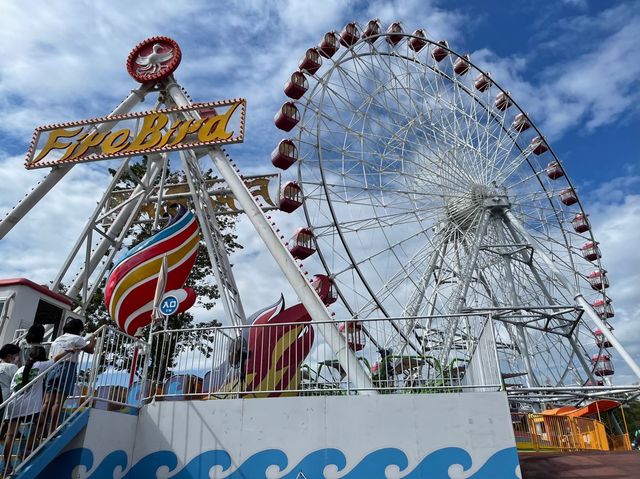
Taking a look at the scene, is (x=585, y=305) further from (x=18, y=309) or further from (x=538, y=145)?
(x=18, y=309)

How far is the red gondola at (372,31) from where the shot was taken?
2033 cm

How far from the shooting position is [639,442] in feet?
67.0

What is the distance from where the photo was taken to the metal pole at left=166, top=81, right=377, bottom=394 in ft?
27.3

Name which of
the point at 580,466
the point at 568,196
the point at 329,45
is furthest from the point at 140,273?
the point at 568,196

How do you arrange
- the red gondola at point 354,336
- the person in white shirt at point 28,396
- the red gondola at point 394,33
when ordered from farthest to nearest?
the red gondola at point 394,33
the red gondola at point 354,336
the person in white shirt at point 28,396

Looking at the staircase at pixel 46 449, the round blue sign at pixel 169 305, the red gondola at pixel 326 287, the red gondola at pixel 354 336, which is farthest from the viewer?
the red gondola at pixel 326 287

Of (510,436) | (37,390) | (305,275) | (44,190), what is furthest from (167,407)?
(44,190)

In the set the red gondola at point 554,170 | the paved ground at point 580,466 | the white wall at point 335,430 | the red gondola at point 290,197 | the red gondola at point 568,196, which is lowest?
the paved ground at point 580,466

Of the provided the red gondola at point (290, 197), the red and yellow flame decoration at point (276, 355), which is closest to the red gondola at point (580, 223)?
the red gondola at point (290, 197)

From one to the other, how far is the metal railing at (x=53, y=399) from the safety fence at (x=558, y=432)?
429 inches

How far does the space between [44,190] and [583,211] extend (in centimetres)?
2187

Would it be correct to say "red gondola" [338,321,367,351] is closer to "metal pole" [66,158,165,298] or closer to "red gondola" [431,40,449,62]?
"metal pole" [66,158,165,298]

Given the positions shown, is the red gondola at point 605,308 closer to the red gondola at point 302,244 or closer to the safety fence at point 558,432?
the safety fence at point 558,432

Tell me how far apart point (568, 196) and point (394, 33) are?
428 inches
